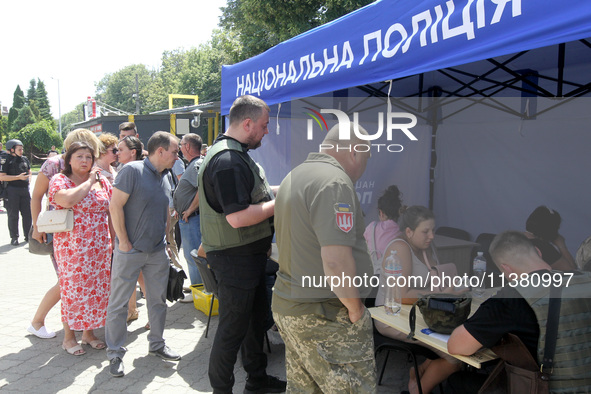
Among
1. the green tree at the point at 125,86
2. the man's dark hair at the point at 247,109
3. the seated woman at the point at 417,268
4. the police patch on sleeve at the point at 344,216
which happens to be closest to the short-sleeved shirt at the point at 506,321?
the seated woman at the point at 417,268

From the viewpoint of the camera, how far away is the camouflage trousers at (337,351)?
1.82 m

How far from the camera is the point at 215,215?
2568 mm

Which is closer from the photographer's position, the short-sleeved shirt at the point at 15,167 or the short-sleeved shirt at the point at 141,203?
the short-sleeved shirt at the point at 141,203

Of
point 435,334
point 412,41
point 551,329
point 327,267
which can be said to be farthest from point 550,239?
point 327,267

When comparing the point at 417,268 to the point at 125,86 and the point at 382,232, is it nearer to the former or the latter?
the point at 382,232

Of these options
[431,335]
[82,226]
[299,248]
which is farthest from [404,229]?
[82,226]

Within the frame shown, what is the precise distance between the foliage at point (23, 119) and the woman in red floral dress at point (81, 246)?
6132 cm

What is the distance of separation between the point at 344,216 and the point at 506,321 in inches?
35.0

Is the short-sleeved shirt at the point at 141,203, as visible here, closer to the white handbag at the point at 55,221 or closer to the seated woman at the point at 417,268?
the white handbag at the point at 55,221

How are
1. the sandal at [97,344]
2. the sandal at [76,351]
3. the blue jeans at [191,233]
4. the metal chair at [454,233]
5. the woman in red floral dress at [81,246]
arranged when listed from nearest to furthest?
1. the woman in red floral dress at [81,246]
2. the sandal at [76,351]
3. the sandal at [97,344]
4. the blue jeans at [191,233]
5. the metal chair at [454,233]

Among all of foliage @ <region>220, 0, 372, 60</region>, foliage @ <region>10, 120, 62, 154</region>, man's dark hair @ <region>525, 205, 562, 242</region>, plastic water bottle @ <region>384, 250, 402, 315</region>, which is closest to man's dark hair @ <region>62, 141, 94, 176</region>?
plastic water bottle @ <region>384, 250, 402, 315</region>

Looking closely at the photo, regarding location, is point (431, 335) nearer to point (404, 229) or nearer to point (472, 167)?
point (404, 229)

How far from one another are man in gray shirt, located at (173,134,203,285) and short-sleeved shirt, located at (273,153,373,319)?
8.78ft

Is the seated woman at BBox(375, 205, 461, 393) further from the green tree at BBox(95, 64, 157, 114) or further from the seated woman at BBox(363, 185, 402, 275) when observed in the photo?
the green tree at BBox(95, 64, 157, 114)
